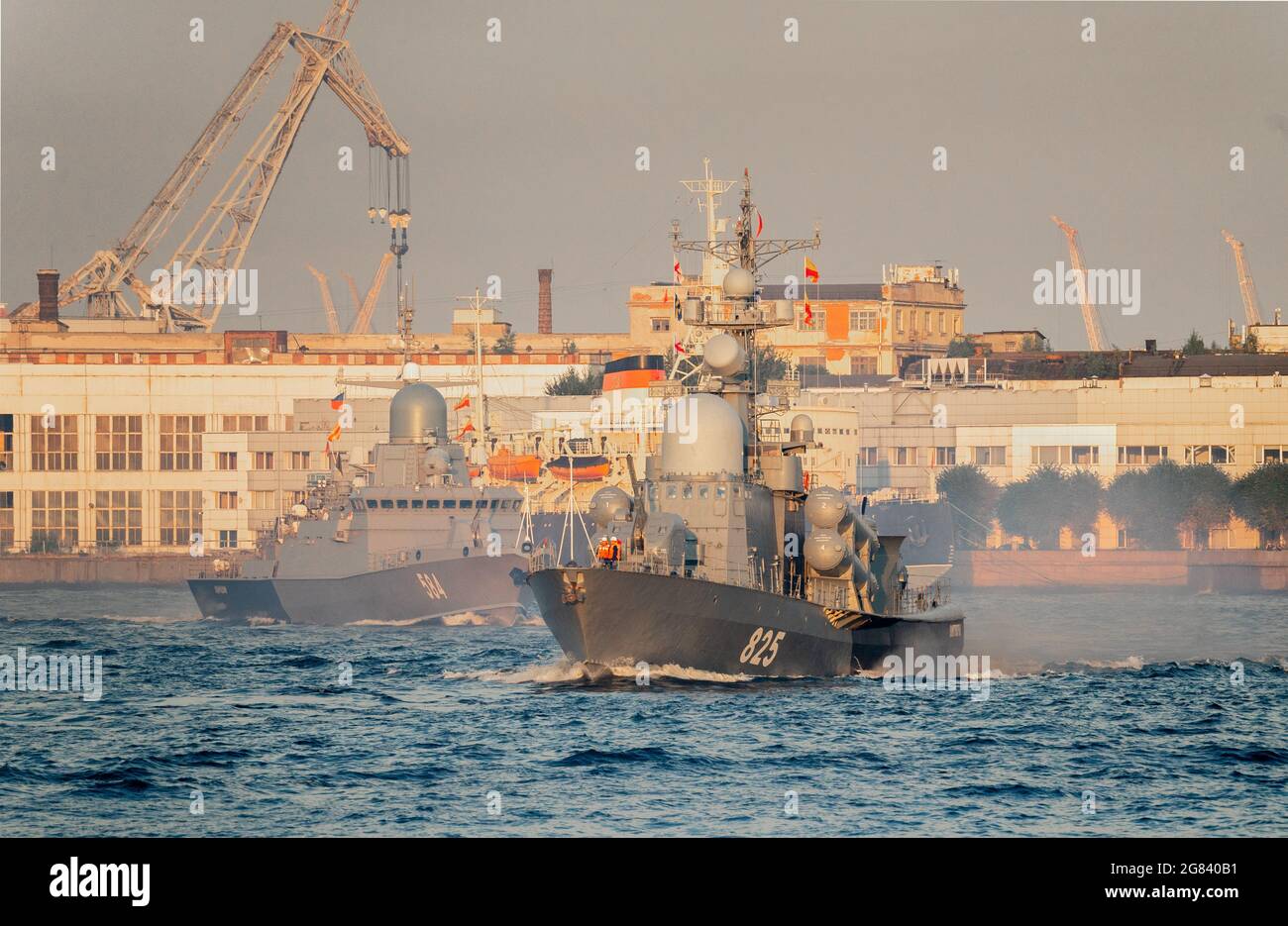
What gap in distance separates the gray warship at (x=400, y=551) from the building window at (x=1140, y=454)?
6345 centimetres

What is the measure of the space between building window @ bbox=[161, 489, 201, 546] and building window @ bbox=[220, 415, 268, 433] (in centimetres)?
602

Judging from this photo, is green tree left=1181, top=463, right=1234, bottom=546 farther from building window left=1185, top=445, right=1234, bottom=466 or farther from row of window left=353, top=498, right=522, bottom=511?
row of window left=353, top=498, right=522, bottom=511

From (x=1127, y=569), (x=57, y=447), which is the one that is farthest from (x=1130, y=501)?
(x=57, y=447)

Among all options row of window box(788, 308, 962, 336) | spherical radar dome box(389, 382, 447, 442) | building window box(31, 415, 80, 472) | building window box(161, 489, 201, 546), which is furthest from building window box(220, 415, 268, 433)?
spherical radar dome box(389, 382, 447, 442)

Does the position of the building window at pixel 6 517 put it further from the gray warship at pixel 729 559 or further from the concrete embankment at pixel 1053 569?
the gray warship at pixel 729 559

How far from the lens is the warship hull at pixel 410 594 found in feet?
270

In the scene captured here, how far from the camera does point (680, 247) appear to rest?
59.5m

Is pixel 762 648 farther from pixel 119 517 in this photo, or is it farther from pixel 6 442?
pixel 6 442

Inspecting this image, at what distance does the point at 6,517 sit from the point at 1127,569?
82.4 m

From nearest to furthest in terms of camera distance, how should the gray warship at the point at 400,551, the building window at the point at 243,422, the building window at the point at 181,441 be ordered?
the gray warship at the point at 400,551, the building window at the point at 181,441, the building window at the point at 243,422

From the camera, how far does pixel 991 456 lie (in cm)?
14162

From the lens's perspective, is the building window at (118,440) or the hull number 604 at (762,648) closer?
the hull number 604 at (762,648)

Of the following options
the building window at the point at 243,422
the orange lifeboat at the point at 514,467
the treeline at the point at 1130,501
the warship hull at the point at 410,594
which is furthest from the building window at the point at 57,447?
the warship hull at the point at 410,594

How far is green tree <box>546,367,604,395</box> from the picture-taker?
153250mm
